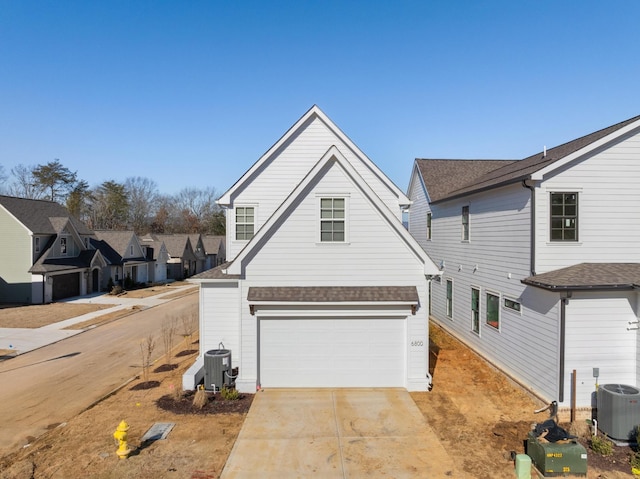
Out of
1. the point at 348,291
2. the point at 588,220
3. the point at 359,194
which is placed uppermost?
the point at 359,194

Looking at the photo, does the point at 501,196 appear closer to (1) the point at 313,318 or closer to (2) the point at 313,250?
(2) the point at 313,250

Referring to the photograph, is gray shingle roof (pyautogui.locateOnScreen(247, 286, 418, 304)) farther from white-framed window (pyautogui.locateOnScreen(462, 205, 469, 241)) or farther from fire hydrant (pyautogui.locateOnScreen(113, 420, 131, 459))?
white-framed window (pyautogui.locateOnScreen(462, 205, 469, 241))

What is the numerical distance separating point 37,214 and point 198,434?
30699 mm

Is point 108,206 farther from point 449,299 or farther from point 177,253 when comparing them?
point 449,299

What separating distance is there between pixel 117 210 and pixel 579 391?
71.8 metres

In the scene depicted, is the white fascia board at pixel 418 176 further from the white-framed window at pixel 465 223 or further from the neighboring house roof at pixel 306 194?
the neighboring house roof at pixel 306 194

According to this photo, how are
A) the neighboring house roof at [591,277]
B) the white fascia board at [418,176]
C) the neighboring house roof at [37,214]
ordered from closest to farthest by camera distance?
the neighboring house roof at [591,277]
the white fascia board at [418,176]
the neighboring house roof at [37,214]

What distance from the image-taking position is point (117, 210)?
66.9m

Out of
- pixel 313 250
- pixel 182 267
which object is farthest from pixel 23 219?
pixel 313 250

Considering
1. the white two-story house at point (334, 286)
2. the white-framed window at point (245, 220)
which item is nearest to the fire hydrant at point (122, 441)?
the white two-story house at point (334, 286)

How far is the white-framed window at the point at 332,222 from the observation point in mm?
11938

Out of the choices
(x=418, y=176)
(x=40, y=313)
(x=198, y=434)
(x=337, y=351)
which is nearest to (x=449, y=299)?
(x=418, y=176)

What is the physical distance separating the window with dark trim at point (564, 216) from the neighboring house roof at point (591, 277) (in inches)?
37.4

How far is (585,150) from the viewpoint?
1093 centimetres
